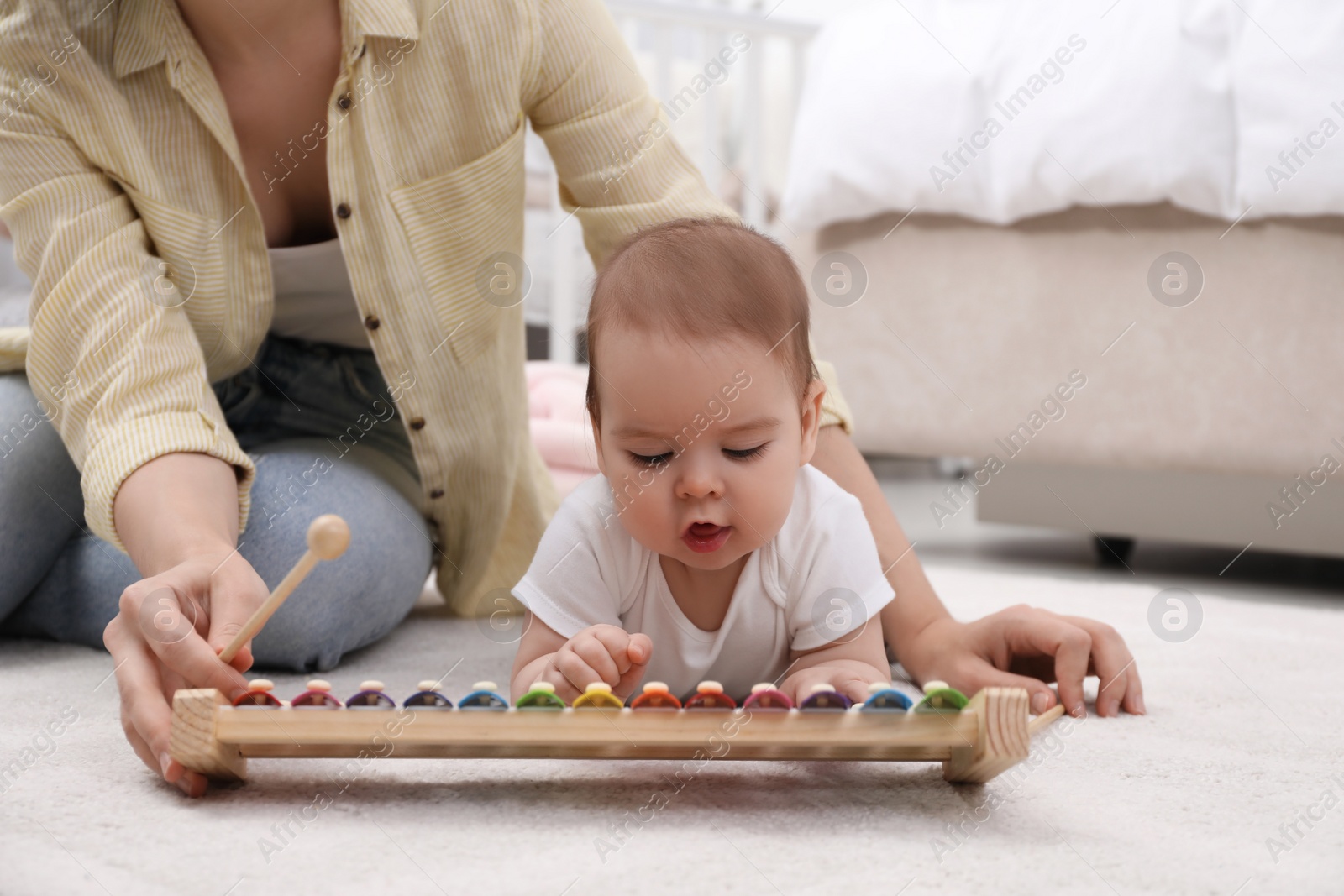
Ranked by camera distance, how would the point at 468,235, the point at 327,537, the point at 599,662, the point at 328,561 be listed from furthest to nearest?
the point at 468,235
the point at 328,561
the point at 599,662
the point at 327,537

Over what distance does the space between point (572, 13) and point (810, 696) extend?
0.66 m

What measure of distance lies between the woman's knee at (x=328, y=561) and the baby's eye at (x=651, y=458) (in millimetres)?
368

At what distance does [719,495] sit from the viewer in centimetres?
72

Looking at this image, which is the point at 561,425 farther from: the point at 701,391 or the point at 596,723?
the point at 596,723

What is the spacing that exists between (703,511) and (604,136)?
42 centimetres

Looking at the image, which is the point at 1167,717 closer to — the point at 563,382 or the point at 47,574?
the point at 47,574

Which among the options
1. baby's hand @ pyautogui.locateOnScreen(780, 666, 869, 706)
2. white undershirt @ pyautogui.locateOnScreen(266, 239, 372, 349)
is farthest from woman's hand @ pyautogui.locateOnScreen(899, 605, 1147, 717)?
white undershirt @ pyautogui.locateOnScreen(266, 239, 372, 349)

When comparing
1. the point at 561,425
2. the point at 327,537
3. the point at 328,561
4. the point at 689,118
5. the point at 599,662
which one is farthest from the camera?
the point at 689,118

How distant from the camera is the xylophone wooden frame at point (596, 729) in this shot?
58 cm

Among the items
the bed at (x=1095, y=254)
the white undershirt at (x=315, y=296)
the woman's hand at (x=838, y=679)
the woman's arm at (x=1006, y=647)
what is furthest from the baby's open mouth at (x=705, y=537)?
the bed at (x=1095, y=254)

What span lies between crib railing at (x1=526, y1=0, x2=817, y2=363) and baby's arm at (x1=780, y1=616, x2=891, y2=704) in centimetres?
145

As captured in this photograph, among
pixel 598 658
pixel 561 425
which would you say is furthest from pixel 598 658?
pixel 561 425

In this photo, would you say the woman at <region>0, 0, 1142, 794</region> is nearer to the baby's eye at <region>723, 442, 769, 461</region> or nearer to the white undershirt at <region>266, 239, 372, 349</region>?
the white undershirt at <region>266, 239, 372, 349</region>

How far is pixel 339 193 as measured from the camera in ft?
3.25
